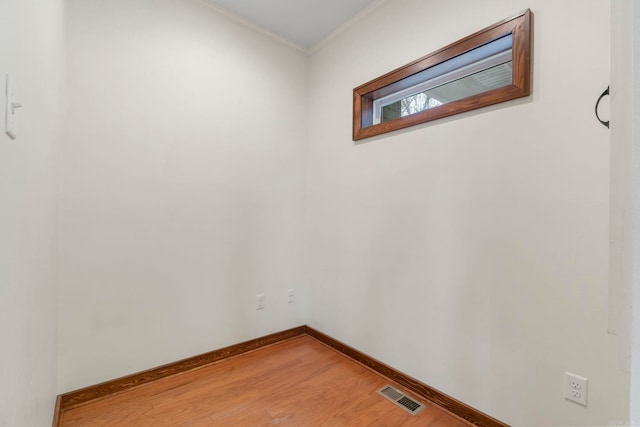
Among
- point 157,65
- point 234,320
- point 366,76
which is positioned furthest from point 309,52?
point 234,320

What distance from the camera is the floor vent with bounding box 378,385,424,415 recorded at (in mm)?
1622

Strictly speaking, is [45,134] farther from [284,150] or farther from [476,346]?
[476,346]

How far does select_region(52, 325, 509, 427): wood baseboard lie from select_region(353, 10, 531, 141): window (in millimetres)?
1632

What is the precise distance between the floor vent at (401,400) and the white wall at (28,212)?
64.5 inches

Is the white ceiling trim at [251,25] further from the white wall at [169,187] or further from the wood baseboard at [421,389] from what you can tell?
the wood baseboard at [421,389]

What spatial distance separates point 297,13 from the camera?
215 cm

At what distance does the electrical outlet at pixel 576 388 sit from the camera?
47.3 inches

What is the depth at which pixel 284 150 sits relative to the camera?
252cm

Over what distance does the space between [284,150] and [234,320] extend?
4.82ft

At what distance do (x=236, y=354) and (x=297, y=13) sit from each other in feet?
8.70

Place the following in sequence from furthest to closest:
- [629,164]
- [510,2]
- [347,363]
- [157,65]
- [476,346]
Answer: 1. [347,363]
2. [157,65]
3. [476,346]
4. [510,2]
5. [629,164]

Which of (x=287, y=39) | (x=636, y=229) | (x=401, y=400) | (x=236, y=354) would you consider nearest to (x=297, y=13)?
(x=287, y=39)

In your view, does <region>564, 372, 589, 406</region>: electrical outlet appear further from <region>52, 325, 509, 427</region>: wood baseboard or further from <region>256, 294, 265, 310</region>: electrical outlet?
<region>256, 294, 265, 310</region>: electrical outlet

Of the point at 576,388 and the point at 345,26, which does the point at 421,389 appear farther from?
the point at 345,26
